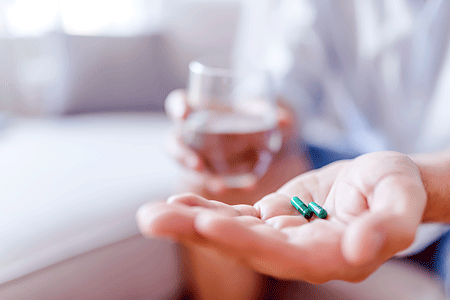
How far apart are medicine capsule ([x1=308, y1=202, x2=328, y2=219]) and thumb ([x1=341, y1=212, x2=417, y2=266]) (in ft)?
0.15

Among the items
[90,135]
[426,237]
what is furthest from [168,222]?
[90,135]

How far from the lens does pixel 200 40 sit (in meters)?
0.77

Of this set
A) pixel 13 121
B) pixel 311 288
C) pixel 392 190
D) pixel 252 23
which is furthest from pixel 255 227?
pixel 13 121

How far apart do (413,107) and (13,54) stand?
861 millimetres

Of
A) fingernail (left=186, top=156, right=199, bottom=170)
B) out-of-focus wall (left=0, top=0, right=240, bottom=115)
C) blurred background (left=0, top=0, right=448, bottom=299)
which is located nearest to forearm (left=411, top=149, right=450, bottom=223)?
fingernail (left=186, top=156, right=199, bottom=170)

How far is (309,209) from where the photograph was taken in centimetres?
25

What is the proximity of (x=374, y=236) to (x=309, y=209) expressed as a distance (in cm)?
7

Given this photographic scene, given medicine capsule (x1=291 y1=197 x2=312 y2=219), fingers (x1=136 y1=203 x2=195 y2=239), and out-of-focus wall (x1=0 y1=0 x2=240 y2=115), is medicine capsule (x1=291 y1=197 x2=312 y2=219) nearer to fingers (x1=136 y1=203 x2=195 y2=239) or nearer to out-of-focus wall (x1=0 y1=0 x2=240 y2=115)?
fingers (x1=136 y1=203 x2=195 y2=239)

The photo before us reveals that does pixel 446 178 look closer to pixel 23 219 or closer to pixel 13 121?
pixel 23 219

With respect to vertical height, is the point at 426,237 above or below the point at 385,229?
below

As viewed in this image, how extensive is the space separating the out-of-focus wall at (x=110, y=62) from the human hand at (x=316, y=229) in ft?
1.92

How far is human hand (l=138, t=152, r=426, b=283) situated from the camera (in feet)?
0.63

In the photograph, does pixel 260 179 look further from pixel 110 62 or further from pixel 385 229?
pixel 110 62

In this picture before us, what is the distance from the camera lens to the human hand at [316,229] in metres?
0.19
